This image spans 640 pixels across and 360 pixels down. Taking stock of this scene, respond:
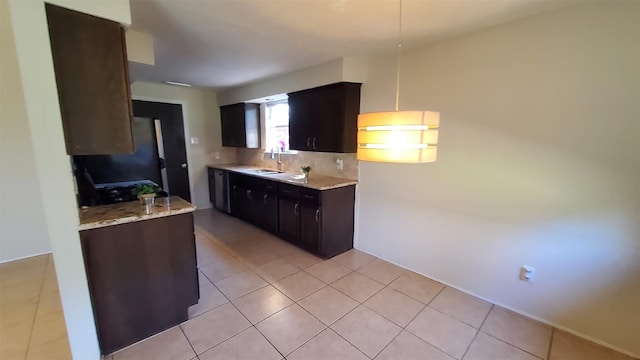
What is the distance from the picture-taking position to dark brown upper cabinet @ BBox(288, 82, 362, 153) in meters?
3.02

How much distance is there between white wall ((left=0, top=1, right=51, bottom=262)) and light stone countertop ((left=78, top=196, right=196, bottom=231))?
199 cm

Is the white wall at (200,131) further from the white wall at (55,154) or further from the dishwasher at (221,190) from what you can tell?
the white wall at (55,154)

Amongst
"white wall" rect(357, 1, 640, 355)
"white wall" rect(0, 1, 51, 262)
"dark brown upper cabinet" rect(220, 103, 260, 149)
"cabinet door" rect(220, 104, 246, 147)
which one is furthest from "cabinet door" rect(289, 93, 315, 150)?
"white wall" rect(0, 1, 51, 262)

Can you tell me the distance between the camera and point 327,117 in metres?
3.16

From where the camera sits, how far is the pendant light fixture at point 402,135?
1369mm

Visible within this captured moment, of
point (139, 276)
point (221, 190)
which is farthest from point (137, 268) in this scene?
point (221, 190)

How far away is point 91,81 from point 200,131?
364 cm

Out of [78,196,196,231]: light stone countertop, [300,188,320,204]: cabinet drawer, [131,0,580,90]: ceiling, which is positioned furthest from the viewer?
[300,188,320,204]: cabinet drawer

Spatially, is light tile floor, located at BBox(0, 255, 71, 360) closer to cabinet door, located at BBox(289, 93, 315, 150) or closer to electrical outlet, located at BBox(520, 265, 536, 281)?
cabinet door, located at BBox(289, 93, 315, 150)

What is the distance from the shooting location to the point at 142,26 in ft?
6.86

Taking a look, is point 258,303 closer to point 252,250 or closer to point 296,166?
point 252,250

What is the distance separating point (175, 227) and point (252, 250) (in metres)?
1.54

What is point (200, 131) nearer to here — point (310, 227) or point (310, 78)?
point (310, 78)

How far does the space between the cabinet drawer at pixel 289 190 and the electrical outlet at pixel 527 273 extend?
229 centimetres
